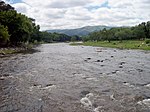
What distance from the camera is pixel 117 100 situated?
2302cm

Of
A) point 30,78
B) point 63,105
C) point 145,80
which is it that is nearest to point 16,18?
point 30,78

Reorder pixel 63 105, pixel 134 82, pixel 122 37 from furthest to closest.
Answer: pixel 122 37 → pixel 134 82 → pixel 63 105

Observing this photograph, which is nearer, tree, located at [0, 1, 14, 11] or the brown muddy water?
the brown muddy water

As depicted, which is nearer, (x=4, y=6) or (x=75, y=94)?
(x=75, y=94)

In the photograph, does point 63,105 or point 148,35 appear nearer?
point 63,105

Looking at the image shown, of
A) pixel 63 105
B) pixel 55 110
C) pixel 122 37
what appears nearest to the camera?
pixel 55 110

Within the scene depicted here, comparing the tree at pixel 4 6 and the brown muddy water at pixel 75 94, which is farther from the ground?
the tree at pixel 4 6

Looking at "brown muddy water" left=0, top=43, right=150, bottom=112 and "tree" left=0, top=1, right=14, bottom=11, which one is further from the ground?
"tree" left=0, top=1, right=14, bottom=11

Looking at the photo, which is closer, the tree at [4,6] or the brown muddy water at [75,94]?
the brown muddy water at [75,94]

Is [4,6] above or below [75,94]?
above

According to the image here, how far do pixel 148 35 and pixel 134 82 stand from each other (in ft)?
416

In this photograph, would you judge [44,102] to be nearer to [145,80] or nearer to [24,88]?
[24,88]

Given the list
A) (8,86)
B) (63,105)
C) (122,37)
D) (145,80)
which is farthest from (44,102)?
(122,37)

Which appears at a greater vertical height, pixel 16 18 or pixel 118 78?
pixel 16 18
